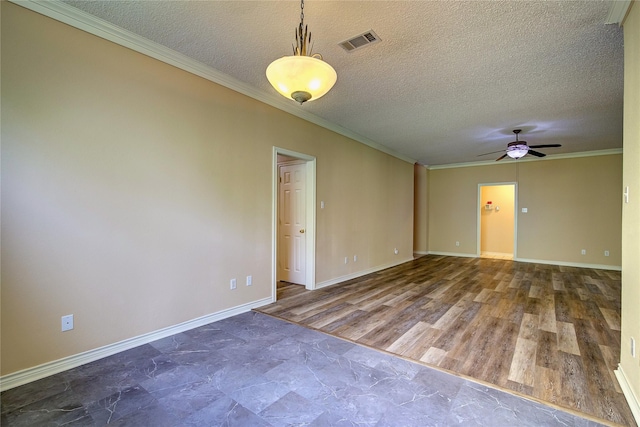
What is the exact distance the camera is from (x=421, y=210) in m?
8.93

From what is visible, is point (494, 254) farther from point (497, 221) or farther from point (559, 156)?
point (559, 156)

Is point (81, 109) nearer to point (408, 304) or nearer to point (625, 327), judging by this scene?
point (408, 304)

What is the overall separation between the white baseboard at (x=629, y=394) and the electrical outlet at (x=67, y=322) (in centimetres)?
389

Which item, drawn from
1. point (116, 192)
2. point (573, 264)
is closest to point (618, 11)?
point (116, 192)

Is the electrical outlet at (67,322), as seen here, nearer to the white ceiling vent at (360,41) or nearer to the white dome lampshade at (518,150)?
the white ceiling vent at (360,41)

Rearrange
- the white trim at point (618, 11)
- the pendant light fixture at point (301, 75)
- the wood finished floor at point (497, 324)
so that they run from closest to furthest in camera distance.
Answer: the pendant light fixture at point (301, 75) < the white trim at point (618, 11) < the wood finished floor at point (497, 324)

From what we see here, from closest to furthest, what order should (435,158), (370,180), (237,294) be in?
(237,294)
(370,180)
(435,158)

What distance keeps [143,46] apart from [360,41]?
198 cm

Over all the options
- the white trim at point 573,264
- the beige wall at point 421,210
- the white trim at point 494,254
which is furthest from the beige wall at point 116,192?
the white trim at point 494,254

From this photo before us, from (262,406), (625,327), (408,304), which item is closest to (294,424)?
(262,406)

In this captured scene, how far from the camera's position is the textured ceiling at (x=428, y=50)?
7.12 feet

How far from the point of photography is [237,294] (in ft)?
11.4

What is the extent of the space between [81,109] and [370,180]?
4.75 m

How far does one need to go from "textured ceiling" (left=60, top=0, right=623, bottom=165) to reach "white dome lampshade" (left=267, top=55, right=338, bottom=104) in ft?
2.47
